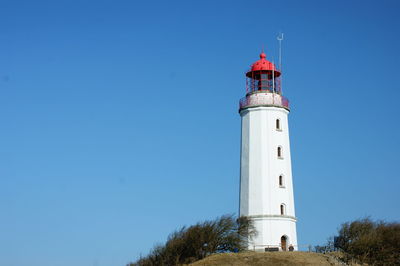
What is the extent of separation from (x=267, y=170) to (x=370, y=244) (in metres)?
8.70

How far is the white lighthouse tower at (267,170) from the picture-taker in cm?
4400

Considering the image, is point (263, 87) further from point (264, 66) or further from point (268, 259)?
point (268, 259)

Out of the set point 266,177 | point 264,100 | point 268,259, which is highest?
point 264,100

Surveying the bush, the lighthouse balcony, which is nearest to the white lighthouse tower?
the lighthouse balcony

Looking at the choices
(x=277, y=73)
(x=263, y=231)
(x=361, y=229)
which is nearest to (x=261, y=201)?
(x=263, y=231)

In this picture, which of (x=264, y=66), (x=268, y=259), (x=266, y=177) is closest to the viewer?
(x=268, y=259)

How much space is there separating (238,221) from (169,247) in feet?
17.6

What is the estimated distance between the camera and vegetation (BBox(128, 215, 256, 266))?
40.9m

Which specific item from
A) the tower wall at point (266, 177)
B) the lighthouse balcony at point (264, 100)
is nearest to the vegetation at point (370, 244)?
the tower wall at point (266, 177)

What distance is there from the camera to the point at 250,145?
149 feet

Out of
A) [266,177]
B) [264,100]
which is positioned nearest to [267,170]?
[266,177]

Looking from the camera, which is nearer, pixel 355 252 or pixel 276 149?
pixel 355 252

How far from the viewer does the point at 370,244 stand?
130 feet

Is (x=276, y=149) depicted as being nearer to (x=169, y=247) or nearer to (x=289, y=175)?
(x=289, y=175)
